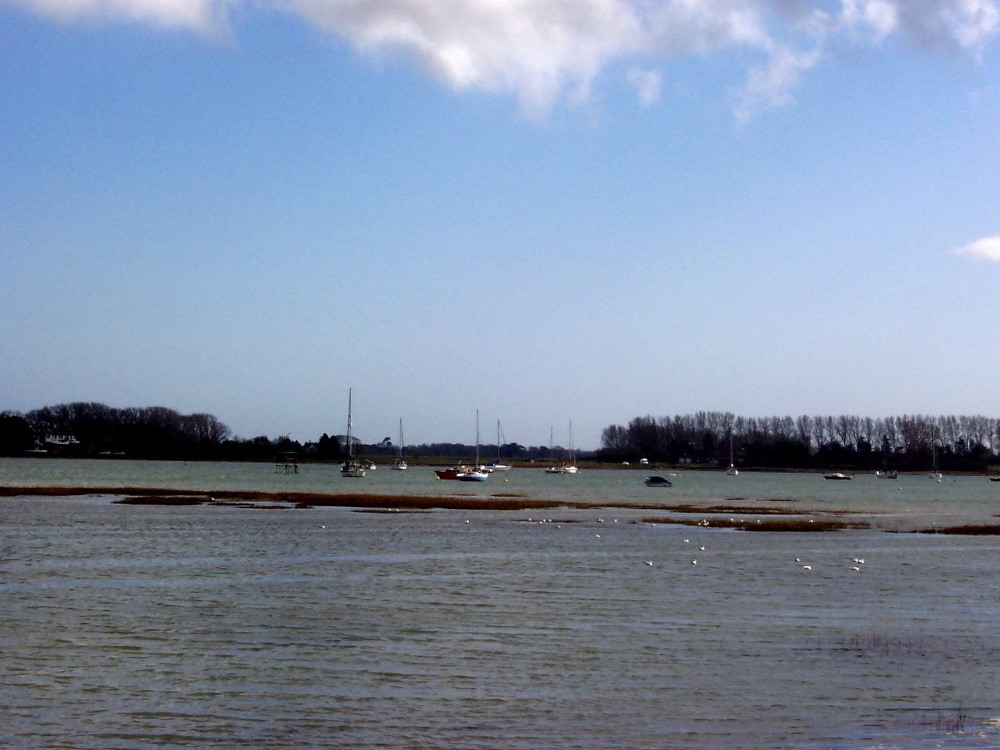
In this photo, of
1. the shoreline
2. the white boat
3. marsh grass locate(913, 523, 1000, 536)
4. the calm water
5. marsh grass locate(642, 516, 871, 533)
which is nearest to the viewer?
the calm water

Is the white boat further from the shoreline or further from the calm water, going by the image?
the calm water

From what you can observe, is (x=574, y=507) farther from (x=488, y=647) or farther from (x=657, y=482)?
(x=657, y=482)

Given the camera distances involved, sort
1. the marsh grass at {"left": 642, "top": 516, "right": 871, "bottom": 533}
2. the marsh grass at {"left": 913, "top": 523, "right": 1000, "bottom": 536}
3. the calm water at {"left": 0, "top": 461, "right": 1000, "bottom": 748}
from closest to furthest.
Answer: the calm water at {"left": 0, "top": 461, "right": 1000, "bottom": 748}, the marsh grass at {"left": 913, "top": 523, "right": 1000, "bottom": 536}, the marsh grass at {"left": 642, "top": 516, "right": 871, "bottom": 533}

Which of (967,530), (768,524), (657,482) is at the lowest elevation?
(967,530)

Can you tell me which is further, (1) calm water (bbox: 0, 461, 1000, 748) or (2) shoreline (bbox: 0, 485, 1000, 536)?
(2) shoreline (bbox: 0, 485, 1000, 536)

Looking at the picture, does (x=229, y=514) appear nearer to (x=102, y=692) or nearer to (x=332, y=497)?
(x=332, y=497)

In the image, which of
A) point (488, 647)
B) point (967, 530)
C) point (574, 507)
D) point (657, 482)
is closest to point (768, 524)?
point (967, 530)

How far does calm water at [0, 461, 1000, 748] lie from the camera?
15.4m

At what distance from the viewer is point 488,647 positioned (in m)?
21.4

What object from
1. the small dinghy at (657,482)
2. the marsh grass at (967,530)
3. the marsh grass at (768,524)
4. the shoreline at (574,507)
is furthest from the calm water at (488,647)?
the small dinghy at (657,482)

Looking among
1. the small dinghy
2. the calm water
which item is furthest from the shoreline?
the small dinghy

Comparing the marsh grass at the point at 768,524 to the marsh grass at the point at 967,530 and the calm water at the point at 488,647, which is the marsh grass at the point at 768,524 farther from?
the calm water at the point at 488,647

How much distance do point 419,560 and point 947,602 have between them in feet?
54.5

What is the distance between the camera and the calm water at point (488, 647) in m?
15.4
